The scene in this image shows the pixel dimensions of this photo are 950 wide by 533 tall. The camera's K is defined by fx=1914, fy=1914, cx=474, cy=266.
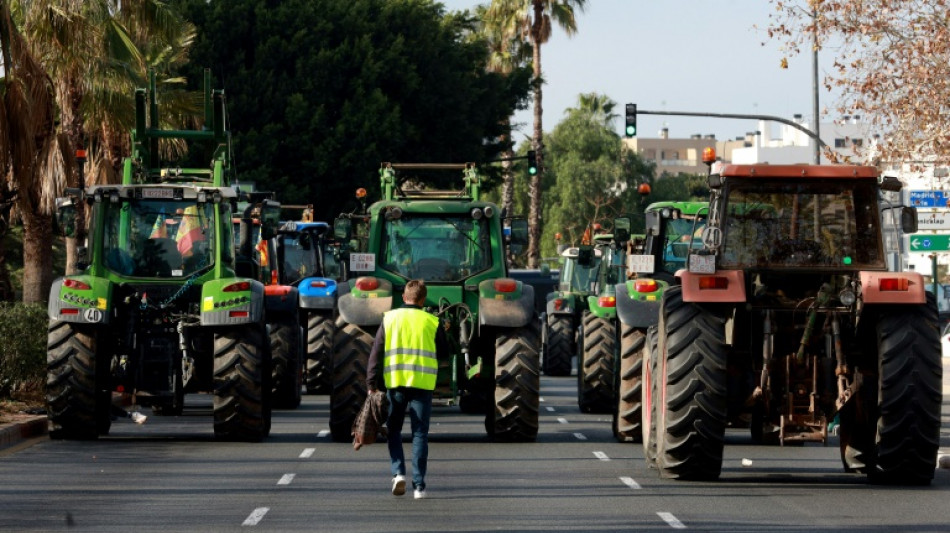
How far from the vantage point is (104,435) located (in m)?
22.3

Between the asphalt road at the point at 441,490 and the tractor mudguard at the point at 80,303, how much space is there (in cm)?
138

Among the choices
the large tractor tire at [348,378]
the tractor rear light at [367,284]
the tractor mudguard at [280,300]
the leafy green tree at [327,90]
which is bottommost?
the large tractor tire at [348,378]

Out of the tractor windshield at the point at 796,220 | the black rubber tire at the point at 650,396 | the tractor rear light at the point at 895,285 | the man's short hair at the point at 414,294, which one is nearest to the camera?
the man's short hair at the point at 414,294

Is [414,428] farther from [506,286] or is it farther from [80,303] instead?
[80,303]

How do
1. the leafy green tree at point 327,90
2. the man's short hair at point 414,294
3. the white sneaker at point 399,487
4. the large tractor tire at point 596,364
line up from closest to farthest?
the white sneaker at point 399,487 < the man's short hair at point 414,294 < the large tractor tire at point 596,364 < the leafy green tree at point 327,90

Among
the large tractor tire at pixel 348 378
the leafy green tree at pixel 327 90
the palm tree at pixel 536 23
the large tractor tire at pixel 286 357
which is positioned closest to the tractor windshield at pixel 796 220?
the large tractor tire at pixel 348 378

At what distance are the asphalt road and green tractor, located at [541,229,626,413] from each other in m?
2.84

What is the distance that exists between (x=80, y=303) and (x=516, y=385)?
487 centimetres

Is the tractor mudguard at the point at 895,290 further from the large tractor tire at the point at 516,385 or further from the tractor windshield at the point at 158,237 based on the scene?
the tractor windshield at the point at 158,237

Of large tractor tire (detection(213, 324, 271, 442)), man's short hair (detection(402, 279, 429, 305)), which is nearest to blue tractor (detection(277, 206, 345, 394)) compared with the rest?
large tractor tire (detection(213, 324, 271, 442))

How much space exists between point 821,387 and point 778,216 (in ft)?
5.34

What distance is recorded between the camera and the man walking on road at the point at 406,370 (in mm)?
15680

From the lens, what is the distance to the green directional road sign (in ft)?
101

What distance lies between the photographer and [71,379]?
20922 mm
